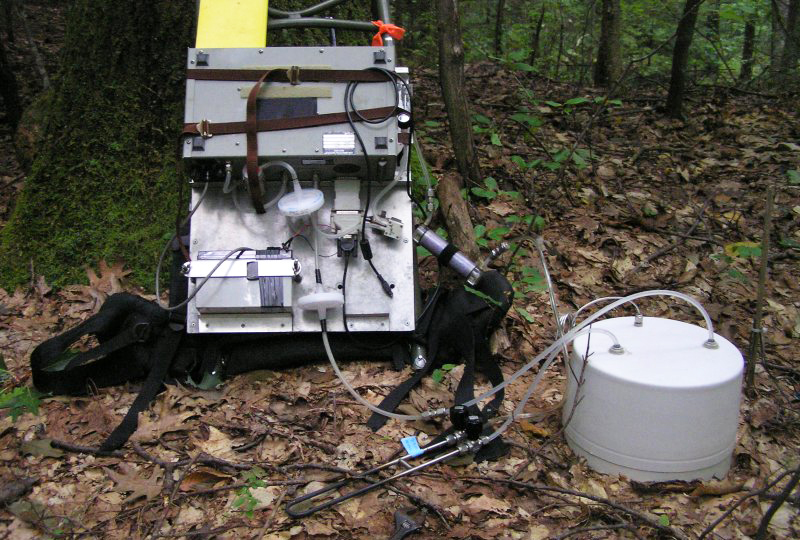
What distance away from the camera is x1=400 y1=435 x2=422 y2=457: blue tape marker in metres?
2.53

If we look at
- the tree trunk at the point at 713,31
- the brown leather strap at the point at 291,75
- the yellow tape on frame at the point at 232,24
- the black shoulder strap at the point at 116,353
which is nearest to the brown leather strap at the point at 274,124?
the brown leather strap at the point at 291,75

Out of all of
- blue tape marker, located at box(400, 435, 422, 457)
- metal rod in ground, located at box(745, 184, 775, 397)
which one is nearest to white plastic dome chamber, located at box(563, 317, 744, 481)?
metal rod in ground, located at box(745, 184, 775, 397)

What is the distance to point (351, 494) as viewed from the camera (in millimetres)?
2303

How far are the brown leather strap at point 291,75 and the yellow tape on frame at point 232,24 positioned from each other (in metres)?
0.20

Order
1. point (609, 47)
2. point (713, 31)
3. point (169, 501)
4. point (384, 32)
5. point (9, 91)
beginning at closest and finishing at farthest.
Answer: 1. point (169, 501)
2. point (384, 32)
3. point (9, 91)
4. point (609, 47)
5. point (713, 31)

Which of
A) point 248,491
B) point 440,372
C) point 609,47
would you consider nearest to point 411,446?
point 440,372

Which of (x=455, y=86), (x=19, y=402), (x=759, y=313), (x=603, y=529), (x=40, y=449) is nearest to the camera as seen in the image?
(x=603, y=529)

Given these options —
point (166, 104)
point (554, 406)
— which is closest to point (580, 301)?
point (554, 406)

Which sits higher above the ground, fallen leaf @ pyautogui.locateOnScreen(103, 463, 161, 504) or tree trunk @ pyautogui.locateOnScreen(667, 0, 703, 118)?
tree trunk @ pyautogui.locateOnScreen(667, 0, 703, 118)

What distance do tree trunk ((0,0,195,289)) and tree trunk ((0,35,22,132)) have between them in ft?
13.6

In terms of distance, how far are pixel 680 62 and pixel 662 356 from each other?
15.7ft

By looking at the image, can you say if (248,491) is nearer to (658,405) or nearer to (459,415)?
(459,415)

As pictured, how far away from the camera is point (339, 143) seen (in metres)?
2.88

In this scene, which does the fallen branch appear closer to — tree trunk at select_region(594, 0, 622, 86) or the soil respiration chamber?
the soil respiration chamber
